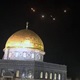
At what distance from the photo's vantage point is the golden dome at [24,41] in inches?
1998

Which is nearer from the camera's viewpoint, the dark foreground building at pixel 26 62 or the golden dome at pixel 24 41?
the dark foreground building at pixel 26 62

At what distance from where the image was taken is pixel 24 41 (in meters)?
50.7

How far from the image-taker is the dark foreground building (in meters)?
47.0

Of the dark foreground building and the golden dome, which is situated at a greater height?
the golden dome

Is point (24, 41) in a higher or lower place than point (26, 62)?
higher

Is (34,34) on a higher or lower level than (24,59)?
higher

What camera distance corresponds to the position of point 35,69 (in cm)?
4706

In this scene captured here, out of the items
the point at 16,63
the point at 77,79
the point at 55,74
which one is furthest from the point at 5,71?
the point at 77,79

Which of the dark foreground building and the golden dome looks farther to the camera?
the golden dome

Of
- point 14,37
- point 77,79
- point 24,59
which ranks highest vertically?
point 14,37

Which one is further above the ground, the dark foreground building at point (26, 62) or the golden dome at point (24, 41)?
the golden dome at point (24, 41)

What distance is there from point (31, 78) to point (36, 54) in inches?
241

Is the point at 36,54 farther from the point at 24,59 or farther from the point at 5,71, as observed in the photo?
the point at 5,71

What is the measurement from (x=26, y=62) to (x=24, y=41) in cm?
468
